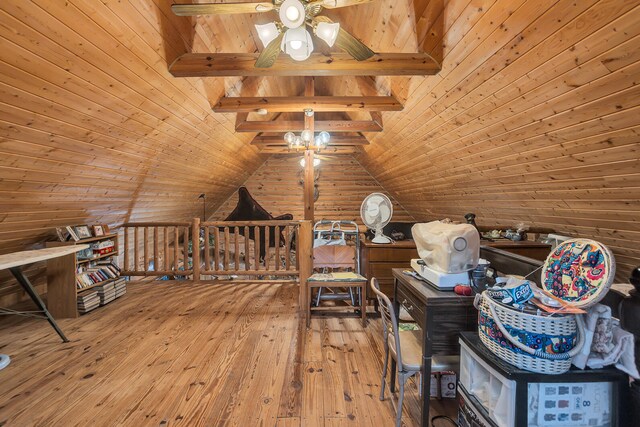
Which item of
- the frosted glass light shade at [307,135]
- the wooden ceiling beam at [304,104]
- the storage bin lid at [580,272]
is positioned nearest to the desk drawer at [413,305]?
the storage bin lid at [580,272]

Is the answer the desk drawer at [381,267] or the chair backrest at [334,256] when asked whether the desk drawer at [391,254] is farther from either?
the chair backrest at [334,256]

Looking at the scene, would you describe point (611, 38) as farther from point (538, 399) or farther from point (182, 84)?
point (182, 84)

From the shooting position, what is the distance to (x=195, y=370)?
2166 millimetres

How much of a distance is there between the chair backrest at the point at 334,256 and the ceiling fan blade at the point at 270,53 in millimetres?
2022

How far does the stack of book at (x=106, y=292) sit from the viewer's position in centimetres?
344

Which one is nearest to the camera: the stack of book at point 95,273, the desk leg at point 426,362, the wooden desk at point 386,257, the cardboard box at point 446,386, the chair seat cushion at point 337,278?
the desk leg at point 426,362

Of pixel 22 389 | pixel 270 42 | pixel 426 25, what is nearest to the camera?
pixel 270 42

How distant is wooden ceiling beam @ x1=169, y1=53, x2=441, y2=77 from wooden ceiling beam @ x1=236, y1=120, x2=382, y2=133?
2051 mm

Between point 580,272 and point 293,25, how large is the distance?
5.63 feet

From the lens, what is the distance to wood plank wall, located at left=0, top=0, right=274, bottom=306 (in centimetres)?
167

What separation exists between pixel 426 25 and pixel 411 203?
4640 mm

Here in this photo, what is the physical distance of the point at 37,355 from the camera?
7.73 ft

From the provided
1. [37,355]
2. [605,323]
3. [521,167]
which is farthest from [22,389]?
[521,167]

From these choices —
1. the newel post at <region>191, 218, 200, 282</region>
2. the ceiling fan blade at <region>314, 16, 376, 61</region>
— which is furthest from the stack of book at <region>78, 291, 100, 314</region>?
the ceiling fan blade at <region>314, 16, 376, 61</region>
